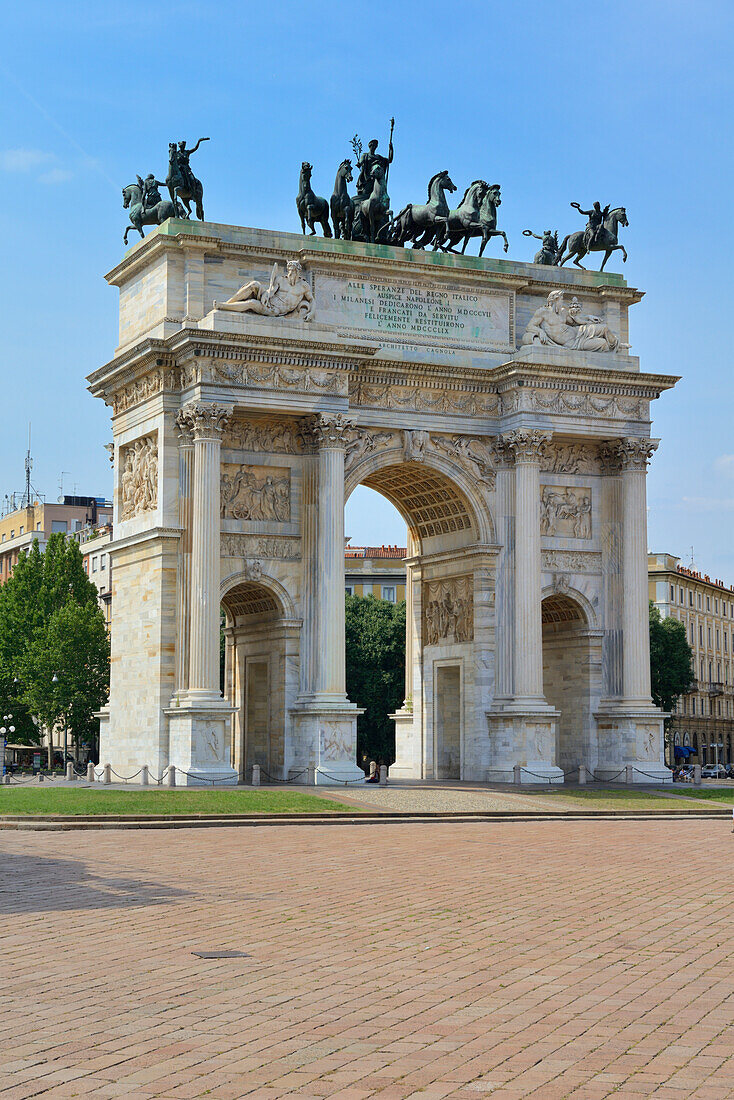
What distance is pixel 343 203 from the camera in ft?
184

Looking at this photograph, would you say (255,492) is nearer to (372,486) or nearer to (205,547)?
(205,547)

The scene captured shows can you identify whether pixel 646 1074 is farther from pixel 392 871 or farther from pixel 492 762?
pixel 492 762

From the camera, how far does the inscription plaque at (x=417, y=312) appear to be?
54.6m

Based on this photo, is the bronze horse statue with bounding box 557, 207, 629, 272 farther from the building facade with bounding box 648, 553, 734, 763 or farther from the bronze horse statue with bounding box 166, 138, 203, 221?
→ the building facade with bounding box 648, 553, 734, 763

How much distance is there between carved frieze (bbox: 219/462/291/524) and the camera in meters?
52.8

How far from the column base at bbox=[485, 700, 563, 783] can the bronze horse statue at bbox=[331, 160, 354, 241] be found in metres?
18.0

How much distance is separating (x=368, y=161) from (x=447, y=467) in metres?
11.4

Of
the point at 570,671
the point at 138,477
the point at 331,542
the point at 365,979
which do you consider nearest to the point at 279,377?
the point at 331,542

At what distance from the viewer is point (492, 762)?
5500 centimetres

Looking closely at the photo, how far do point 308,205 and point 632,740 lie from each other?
22.4 m

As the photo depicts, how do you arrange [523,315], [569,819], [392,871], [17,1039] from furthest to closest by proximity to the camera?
[523,315], [569,819], [392,871], [17,1039]

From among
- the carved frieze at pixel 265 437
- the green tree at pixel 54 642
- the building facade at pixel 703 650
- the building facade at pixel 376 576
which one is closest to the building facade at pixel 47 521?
the building facade at pixel 376 576

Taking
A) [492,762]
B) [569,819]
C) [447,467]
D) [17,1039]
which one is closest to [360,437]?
[447,467]

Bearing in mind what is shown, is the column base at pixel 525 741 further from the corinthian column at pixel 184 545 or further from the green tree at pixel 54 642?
the green tree at pixel 54 642
